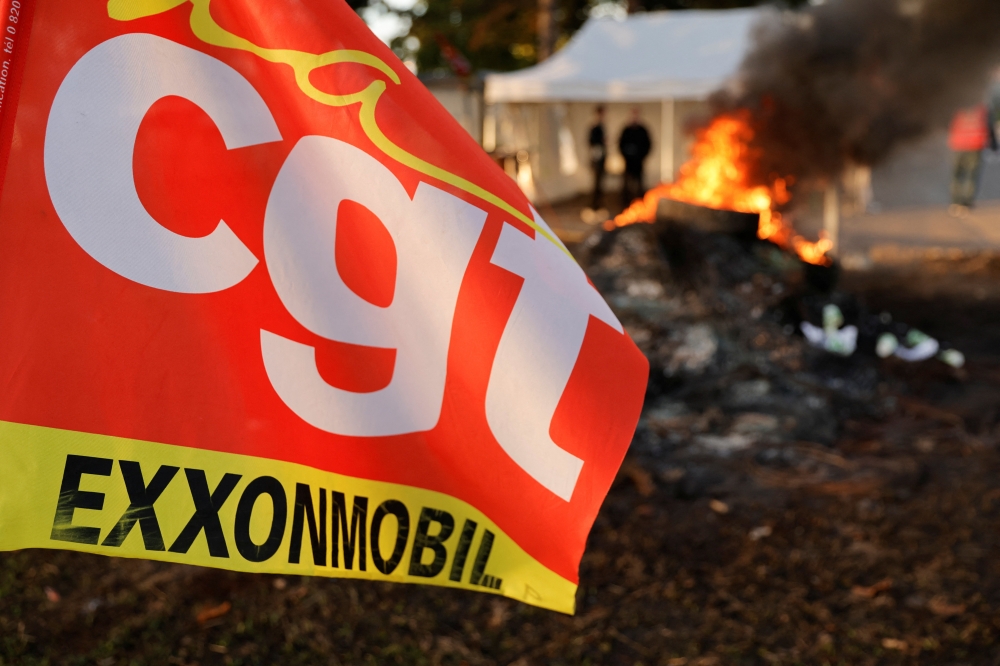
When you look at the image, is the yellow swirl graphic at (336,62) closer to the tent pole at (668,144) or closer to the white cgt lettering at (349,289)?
the white cgt lettering at (349,289)

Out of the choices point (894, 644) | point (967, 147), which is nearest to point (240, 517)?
point (894, 644)

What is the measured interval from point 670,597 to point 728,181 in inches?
309

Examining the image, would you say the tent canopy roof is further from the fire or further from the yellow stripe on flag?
the yellow stripe on flag

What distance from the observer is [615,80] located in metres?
14.8

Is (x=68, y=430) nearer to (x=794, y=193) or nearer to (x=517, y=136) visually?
(x=794, y=193)

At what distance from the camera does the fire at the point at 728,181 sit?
10.9 m

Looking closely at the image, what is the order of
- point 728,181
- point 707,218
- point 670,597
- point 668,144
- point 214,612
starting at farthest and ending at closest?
1. point 668,144
2. point 728,181
3. point 707,218
4. point 670,597
5. point 214,612

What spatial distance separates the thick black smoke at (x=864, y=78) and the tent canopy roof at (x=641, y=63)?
2.05 metres

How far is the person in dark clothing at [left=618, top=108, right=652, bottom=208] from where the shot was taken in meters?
16.2

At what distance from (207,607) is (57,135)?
115 inches

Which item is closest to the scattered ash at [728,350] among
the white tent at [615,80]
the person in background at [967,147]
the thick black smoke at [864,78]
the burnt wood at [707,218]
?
the burnt wood at [707,218]

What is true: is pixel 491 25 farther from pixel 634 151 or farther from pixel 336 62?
pixel 336 62

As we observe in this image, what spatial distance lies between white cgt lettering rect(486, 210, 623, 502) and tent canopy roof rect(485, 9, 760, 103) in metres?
12.8

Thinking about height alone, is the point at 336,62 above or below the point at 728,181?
above
